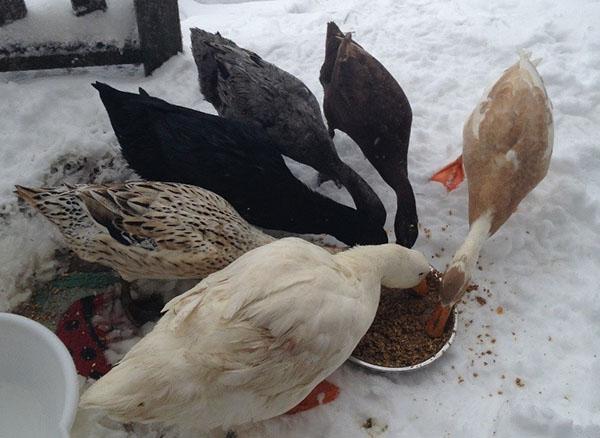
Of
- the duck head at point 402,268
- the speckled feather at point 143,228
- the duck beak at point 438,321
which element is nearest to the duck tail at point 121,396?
the speckled feather at point 143,228

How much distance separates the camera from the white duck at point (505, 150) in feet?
7.74

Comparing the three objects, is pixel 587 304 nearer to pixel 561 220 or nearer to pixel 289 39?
pixel 561 220

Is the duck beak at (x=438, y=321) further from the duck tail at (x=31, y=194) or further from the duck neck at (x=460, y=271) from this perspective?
the duck tail at (x=31, y=194)

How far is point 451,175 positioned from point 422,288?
31.8 inches

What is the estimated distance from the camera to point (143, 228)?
2006 millimetres

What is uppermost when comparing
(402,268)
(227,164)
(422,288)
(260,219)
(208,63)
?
(208,63)

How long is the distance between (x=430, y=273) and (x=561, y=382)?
0.68 metres

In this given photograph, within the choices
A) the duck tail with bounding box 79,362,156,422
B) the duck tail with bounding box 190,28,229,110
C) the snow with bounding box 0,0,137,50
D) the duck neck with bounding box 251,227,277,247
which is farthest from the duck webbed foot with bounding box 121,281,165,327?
the snow with bounding box 0,0,137,50

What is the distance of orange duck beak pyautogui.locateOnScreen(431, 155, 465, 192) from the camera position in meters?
2.80

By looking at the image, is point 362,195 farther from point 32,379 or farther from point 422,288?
point 32,379

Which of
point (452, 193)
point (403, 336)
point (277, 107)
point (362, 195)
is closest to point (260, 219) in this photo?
A: point (362, 195)

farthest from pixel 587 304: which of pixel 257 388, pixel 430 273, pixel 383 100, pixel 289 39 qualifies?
pixel 289 39

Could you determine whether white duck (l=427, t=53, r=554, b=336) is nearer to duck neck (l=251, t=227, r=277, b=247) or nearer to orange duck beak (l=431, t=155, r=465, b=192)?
orange duck beak (l=431, t=155, r=465, b=192)

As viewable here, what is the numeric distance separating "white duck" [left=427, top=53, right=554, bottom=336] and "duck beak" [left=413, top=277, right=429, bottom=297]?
25cm
